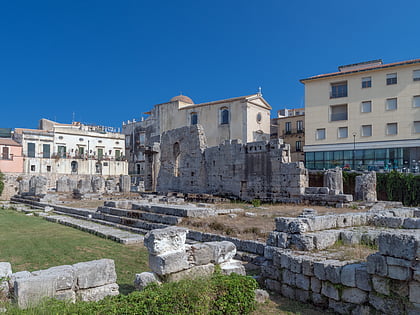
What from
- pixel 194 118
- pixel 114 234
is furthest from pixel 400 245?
pixel 194 118

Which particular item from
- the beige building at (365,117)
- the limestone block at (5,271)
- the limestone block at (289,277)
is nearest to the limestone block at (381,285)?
the limestone block at (289,277)

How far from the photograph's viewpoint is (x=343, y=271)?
509 cm

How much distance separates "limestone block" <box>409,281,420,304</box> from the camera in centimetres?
444

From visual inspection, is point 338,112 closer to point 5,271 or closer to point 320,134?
point 320,134

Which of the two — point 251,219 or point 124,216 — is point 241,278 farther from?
point 124,216

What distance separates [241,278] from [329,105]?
103 feet

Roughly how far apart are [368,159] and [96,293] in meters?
30.5

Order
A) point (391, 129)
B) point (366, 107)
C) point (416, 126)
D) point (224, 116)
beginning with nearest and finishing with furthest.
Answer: point (416, 126)
point (391, 129)
point (366, 107)
point (224, 116)

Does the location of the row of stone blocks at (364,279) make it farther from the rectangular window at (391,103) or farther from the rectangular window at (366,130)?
the rectangular window at (391,103)

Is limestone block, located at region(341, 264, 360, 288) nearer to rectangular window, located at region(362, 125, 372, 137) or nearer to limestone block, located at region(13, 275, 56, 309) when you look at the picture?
limestone block, located at region(13, 275, 56, 309)

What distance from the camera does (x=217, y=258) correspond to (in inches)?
241

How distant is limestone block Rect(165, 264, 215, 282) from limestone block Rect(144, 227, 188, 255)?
0.39 metres

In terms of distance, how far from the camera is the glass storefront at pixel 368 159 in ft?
95.0

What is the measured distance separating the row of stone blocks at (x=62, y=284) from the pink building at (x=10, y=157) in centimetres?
4058
